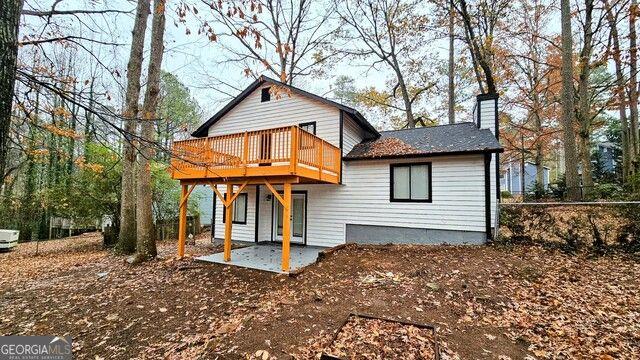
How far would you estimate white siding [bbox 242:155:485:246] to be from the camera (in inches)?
334

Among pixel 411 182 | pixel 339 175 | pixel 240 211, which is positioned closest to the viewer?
pixel 411 182

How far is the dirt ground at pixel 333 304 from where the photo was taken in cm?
374

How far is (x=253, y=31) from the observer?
3479 millimetres

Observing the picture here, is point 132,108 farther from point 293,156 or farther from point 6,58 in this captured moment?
point 6,58

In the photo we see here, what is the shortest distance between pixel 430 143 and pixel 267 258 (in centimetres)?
667

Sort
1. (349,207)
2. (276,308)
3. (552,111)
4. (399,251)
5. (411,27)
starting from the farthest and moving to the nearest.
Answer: (552,111), (411,27), (349,207), (399,251), (276,308)

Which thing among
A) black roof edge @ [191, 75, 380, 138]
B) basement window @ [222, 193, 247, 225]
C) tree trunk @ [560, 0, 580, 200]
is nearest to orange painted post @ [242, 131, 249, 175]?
black roof edge @ [191, 75, 380, 138]

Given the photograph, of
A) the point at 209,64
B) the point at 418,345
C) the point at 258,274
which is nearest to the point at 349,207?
the point at 258,274

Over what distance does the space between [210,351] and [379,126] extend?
2150 cm

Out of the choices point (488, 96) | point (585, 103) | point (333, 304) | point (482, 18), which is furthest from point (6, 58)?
point (585, 103)

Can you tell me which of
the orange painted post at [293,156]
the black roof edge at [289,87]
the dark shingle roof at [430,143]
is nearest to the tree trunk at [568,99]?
the dark shingle roof at [430,143]

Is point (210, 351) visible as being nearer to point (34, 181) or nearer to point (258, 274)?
point (258, 274)

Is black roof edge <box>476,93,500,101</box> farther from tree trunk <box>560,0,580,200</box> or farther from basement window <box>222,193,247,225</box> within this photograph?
basement window <box>222,193,247,225</box>

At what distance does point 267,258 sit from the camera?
336 inches
